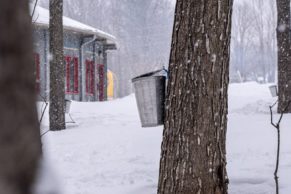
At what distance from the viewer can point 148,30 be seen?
57312mm

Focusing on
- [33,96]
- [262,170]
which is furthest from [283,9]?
[33,96]

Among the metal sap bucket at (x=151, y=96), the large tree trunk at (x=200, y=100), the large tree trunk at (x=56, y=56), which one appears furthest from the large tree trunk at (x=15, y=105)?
the large tree trunk at (x=56, y=56)

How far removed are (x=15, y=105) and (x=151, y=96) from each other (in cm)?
620

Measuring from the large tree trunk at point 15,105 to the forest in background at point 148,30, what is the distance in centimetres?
5057

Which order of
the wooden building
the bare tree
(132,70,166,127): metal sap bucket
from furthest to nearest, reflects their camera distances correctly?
the bare tree, the wooden building, (132,70,166,127): metal sap bucket

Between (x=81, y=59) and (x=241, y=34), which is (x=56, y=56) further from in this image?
(x=241, y=34)

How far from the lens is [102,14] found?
206 ft

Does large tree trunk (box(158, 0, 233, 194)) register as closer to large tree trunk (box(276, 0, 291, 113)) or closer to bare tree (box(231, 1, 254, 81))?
large tree trunk (box(276, 0, 291, 113))

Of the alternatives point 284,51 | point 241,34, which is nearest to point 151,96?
point 284,51

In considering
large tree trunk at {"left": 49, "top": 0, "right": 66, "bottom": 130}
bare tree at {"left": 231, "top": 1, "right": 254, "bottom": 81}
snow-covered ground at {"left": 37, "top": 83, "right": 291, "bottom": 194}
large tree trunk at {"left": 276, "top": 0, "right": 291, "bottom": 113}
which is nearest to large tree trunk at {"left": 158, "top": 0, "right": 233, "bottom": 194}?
snow-covered ground at {"left": 37, "top": 83, "right": 291, "bottom": 194}

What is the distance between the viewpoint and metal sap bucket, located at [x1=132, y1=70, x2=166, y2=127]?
6385mm

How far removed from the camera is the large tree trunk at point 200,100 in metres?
3.21

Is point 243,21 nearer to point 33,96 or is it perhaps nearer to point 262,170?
point 262,170

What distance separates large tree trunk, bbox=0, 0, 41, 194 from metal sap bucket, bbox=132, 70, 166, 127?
5.88 m
